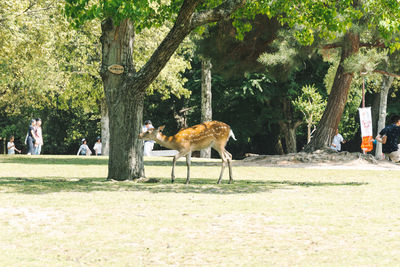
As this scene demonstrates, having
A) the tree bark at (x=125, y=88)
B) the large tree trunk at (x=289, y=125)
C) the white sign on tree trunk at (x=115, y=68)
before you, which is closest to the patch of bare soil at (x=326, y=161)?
the tree bark at (x=125, y=88)

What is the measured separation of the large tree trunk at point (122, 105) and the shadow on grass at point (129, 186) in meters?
0.52

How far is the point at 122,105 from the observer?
567 inches

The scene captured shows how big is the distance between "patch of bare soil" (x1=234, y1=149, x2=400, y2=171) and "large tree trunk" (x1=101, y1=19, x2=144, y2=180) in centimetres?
1047

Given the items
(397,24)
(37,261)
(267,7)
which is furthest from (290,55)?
(37,261)

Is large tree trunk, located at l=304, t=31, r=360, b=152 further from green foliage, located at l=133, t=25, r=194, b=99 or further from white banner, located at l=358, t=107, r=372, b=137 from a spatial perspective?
green foliage, located at l=133, t=25, r=194, b=99

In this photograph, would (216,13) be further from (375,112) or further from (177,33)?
(375,112)

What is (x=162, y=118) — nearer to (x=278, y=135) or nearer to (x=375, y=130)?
(x=278, y=135)

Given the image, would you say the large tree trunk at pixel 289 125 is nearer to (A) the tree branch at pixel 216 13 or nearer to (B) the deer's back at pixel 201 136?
(A) the tree branch at pixel 216 13

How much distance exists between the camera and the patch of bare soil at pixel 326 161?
23.5 m

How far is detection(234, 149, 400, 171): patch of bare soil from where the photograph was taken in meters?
23.5

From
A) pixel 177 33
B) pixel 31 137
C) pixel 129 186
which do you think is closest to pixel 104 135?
pixel 31 137

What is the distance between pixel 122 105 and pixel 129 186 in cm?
218

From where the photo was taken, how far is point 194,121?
43.2 metres

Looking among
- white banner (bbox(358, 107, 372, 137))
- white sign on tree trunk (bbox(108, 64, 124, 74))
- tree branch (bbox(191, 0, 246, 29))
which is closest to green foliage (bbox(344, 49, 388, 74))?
white banner (bbox(358, 107, 372, 137))
